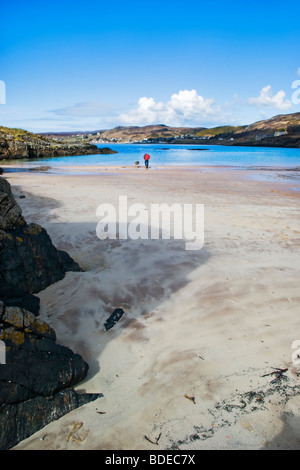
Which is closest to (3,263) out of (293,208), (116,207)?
(116,207)

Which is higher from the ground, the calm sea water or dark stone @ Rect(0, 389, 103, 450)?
the calm sea water

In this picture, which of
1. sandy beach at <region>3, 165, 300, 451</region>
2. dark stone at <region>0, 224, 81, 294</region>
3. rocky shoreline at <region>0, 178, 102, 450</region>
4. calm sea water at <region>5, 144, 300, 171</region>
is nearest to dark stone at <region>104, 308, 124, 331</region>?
sandy beach at <region>3, 165, 300, 451</region>

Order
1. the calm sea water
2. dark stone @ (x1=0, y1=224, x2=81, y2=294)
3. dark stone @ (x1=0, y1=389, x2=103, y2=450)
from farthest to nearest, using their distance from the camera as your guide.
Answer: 1. the calm sea water
2. dark stone @ (x1=0, y1=224, x2=81, y2=294)
3. dark stone @ (x1=0, y1=389, x2=103, y2=450)

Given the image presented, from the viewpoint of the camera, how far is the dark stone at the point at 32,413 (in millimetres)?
2582

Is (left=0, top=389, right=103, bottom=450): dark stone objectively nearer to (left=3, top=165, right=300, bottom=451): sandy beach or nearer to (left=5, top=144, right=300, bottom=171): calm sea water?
(left=3, top=165, right=300, bottom=451): sandy beach

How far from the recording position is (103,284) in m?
5.40

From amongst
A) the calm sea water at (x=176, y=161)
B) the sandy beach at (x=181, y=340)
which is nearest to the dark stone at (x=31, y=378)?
the sandy beach at (x=181, y=340)

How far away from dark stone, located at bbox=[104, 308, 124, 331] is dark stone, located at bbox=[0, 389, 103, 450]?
129 centimetres

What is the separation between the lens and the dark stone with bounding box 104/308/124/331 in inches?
169

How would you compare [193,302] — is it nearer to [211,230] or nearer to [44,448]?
[44,448]

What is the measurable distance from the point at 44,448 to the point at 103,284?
3013 mm

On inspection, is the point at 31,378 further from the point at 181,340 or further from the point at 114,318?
the point at 181,340

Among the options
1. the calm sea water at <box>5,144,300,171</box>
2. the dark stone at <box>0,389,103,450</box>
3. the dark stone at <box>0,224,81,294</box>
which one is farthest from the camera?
the calm sea water at <box>5,144,300,171</box>
